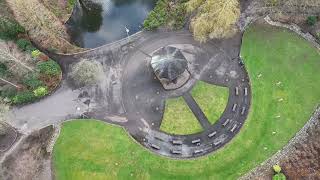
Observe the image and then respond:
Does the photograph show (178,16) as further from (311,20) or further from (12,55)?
(12,55)

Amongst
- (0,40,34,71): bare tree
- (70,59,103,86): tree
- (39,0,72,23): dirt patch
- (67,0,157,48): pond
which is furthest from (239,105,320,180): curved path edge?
(39,0,72,23): dirt patch

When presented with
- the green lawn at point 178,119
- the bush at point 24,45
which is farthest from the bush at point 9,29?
the green lawn at point 178,119

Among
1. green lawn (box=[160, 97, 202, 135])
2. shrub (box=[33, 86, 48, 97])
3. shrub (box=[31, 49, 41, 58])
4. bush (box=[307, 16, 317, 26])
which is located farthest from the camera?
bush (box=[307, 16, 317, 26])

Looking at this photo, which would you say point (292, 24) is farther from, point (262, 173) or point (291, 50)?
point (262, 173)

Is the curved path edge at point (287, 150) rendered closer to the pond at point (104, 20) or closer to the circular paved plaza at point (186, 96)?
the circular paved plaza at point (186, 96)

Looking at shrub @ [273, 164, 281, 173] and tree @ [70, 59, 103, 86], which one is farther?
tree @ [70, 59, 103, 86]

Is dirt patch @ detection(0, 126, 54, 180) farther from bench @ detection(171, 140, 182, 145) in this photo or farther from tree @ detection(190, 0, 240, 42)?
tree @ detection(190, 0, 240, 42)
